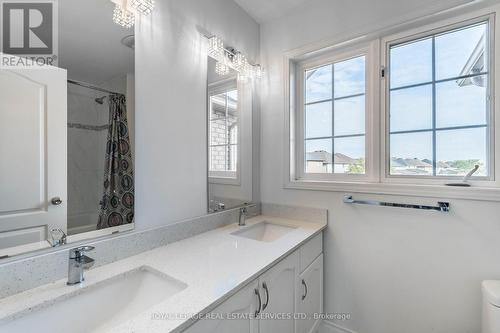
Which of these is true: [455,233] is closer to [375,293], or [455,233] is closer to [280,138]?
[375,293]

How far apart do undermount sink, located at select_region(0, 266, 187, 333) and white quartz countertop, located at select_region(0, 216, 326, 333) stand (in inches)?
0.7

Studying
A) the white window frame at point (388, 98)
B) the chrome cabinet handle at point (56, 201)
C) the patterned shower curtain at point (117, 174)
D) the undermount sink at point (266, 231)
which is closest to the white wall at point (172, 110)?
the patterned shower curtain at point (117, 174)

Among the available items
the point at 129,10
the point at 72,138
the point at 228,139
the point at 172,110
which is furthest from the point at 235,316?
the point at 129,10

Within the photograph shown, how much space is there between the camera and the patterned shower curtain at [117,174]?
3.47 ft

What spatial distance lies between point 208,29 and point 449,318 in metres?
2.26

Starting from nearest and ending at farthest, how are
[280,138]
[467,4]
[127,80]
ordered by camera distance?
[127,80], [467,4], [280,138]

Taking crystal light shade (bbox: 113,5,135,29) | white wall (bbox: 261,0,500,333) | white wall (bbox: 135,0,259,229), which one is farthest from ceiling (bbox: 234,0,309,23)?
crystal light shade (bbox: 113,5,135,29)

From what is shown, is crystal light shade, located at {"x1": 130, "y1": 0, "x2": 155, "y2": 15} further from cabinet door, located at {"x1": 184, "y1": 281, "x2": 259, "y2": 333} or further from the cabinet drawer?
the cabinet drawer

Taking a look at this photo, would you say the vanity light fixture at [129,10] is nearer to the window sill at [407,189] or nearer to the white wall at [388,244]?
the white wall at [388,244]

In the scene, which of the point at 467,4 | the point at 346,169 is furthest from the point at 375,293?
the point at 467,4

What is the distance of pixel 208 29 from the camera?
1554mm

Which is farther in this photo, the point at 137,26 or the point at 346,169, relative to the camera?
the point at 346,169

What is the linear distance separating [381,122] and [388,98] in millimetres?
161

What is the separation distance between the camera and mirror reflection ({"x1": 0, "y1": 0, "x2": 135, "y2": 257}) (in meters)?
0.81
